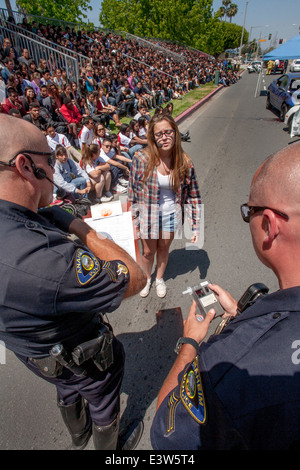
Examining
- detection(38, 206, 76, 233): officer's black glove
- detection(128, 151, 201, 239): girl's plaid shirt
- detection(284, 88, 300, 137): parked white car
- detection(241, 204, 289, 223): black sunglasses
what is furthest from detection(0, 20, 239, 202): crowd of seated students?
detection(284, 88, 300, 137): parked white car

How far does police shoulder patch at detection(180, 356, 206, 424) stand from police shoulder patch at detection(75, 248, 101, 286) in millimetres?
495

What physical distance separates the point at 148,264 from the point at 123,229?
119 centimetres

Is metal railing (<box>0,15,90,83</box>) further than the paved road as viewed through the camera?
Yes

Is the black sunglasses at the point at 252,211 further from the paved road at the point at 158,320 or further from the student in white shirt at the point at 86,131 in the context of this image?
the student in white shirt at the point at 86,131

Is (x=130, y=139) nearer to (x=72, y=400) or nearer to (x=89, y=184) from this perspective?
(x=89, y=184)

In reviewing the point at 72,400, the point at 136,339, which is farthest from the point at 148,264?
the point at 72,400

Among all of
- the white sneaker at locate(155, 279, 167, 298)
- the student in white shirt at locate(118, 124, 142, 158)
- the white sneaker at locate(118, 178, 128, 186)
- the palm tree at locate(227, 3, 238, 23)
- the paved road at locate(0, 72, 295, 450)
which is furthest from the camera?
the palm tree at locate(227, 3, 238, 23)

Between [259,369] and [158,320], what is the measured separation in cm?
202

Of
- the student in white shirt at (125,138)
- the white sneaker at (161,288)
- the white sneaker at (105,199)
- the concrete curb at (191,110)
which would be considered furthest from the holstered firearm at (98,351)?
the concrete curb at (191,110)

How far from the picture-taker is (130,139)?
7316 mm

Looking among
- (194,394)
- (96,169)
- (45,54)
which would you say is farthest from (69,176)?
(45,54)

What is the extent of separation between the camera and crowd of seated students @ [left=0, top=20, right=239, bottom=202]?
18.2 ft

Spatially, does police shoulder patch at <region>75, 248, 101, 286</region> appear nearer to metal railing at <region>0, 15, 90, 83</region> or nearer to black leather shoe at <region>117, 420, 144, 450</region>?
black leather shoe at <region>117, 420, 144, 450</region>

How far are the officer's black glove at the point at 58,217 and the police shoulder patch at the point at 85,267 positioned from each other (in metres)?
0.35
